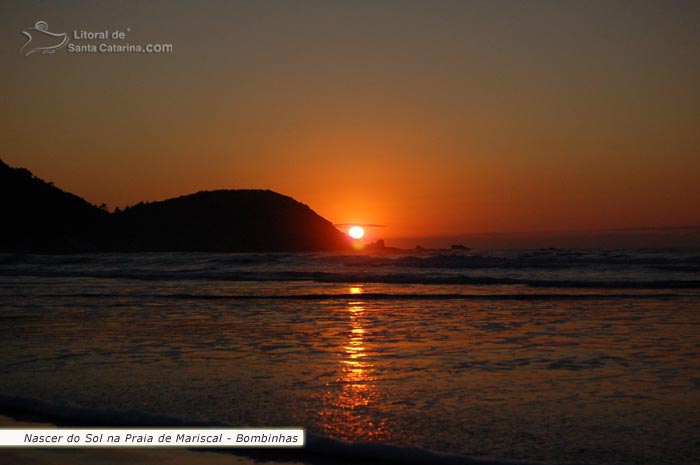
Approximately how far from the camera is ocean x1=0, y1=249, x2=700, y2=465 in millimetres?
4898

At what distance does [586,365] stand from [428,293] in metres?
11.6

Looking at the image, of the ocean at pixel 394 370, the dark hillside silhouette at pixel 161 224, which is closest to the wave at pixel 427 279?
the ocean at pixel 394 370

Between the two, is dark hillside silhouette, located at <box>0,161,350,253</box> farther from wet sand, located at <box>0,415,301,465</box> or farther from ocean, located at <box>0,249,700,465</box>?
wet sand, located at <box>0,415,301,465</box>

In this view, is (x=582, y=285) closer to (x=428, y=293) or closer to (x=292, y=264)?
(x=428, y=293)

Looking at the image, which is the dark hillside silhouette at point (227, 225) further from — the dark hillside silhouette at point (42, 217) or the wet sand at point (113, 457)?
the wet sand at point (113, 457)

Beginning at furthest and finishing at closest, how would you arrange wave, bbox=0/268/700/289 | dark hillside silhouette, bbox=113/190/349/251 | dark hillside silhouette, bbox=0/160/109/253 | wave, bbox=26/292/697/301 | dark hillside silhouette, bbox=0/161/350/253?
dark hillside silhouette, bbox=113/190/349/251, dark hillside silhouette, bbox=0/161/350/253, dark hillside silhouette, bbox=0/160/109/253, wave, bbox=0/268/700/289, wave, bbox=26/292/697/301

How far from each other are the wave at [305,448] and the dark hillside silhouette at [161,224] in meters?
59.3

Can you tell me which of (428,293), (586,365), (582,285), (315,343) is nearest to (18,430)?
(315,343)

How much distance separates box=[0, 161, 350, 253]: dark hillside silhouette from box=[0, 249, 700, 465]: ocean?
51.1 metres

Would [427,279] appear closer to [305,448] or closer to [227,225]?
[305,448]

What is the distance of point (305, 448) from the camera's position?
4.69m

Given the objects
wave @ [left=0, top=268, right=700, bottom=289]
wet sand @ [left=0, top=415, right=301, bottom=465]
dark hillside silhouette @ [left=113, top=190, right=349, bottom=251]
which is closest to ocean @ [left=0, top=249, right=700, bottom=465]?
wet sand @ [left=0, top=415, right=301, bottom=465]

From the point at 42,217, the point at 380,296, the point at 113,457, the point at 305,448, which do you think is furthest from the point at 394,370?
the point at 42,217

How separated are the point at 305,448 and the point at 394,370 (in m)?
2.50
